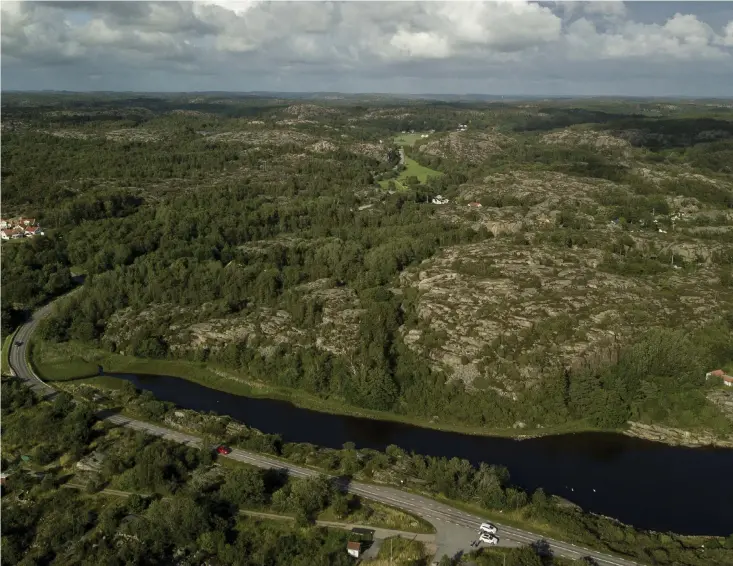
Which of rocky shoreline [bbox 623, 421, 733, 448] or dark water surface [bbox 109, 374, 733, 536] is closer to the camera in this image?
dark water surface [bbox 109, 374, 733, 536]

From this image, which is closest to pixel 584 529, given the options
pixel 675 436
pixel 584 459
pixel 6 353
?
pixel 584 459

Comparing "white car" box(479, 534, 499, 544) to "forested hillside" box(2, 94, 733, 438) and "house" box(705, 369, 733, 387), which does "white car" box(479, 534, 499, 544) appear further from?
"house" box(705, 369, 733, 387)

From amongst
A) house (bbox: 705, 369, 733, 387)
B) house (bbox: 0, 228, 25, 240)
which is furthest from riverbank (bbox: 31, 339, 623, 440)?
house (bbox: 0, 228, 25, 240)

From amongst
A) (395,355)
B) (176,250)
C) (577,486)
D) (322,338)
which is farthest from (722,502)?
(176,250)

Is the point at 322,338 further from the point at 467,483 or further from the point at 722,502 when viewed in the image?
the point at 722,502

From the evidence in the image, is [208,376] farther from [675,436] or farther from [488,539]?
[675,436]
